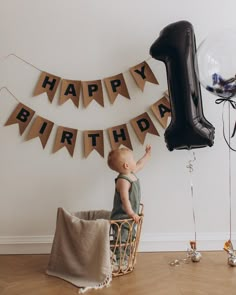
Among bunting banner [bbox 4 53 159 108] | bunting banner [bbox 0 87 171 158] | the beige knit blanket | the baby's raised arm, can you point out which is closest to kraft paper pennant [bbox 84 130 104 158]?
bunting banner [bbox 0 87 171 158]

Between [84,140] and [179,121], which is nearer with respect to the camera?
[179,121]

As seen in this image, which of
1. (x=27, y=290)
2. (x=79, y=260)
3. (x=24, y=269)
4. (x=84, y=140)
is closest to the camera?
(x=27, y=290)

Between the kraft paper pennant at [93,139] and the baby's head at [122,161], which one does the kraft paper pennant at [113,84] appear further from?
the baby's head at [122,161]

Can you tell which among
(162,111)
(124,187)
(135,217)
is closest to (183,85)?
(162,111)

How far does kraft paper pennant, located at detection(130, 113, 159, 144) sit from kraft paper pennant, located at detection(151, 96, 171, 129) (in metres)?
0.06

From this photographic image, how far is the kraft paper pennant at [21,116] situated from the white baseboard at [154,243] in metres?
0.71

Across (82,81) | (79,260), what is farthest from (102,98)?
(79,260)

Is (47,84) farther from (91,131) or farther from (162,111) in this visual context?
(162,111)

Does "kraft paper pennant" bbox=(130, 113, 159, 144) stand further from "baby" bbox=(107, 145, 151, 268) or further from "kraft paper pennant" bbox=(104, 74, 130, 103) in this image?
"baby" bbox=(107, 145, 151, 268)

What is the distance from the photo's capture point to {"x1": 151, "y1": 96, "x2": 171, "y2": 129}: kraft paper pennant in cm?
244

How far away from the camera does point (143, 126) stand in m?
2.45

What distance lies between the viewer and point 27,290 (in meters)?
1.88

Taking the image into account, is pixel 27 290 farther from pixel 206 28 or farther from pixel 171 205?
pixel 206 28

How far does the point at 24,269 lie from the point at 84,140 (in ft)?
2.74
